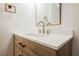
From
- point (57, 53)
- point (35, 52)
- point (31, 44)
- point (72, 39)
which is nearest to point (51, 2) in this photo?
point (72, 39)

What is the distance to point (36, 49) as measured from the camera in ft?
3.80

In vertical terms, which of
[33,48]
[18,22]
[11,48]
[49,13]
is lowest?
[11,48]

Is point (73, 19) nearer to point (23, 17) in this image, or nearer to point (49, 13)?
point (49, 13)

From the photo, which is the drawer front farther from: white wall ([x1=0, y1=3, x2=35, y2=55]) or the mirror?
the mirror

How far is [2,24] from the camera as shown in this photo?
173 cm

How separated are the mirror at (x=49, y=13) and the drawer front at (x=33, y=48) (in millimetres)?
491

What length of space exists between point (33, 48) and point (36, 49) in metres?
0.08

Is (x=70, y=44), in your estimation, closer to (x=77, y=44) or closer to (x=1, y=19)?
(x=77, y=44)

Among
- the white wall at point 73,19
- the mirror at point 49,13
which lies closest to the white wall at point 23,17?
the mirror at point 49,13

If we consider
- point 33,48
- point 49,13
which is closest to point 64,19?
point 49,13

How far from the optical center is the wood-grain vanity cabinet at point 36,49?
96 cm

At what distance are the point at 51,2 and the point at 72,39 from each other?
0.63 metres

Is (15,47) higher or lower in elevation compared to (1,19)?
lower

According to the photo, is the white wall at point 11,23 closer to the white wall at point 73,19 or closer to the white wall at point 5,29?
the white wall at point 5,29
